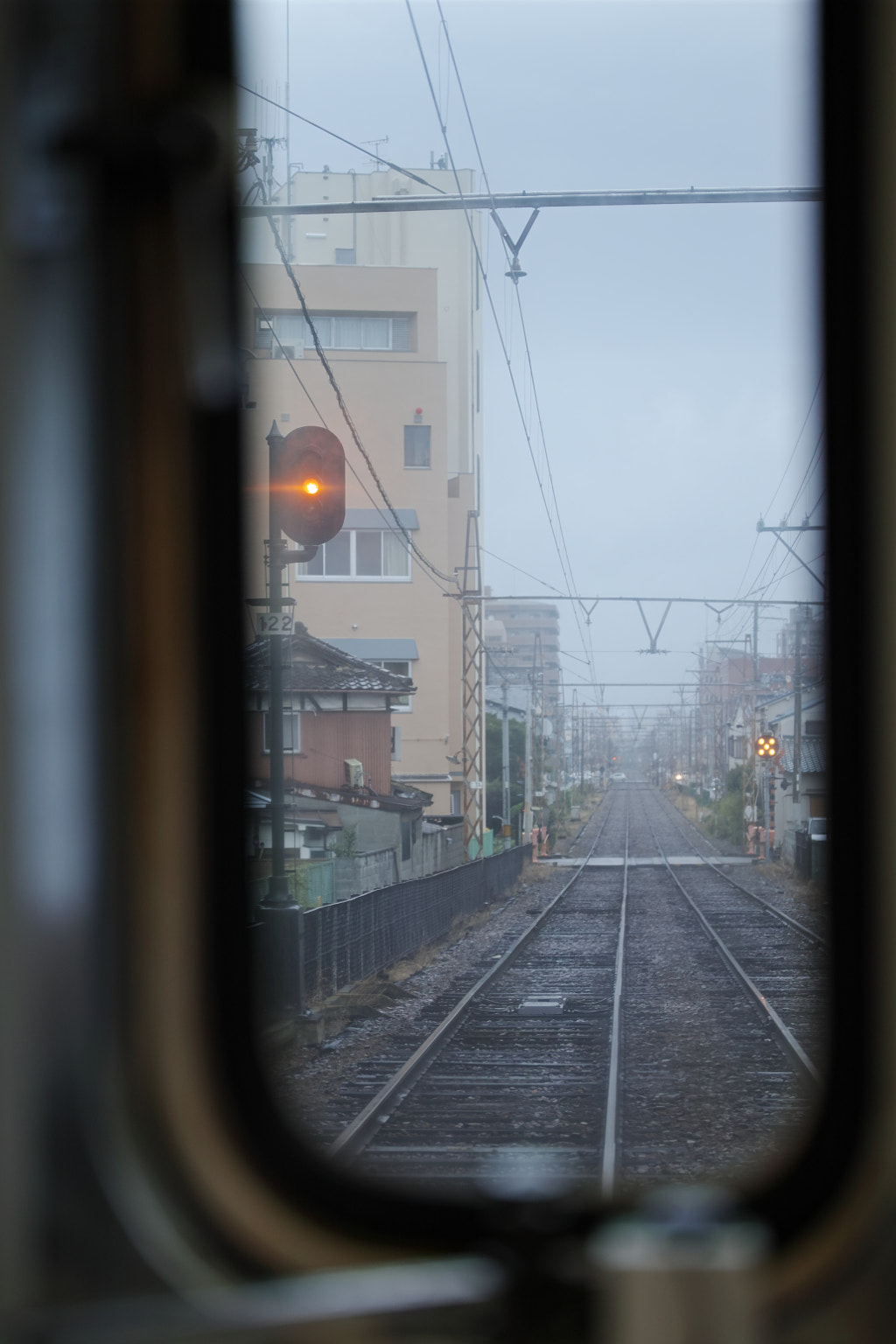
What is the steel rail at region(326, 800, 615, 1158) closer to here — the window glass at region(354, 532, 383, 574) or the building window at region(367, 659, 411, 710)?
the building window at region(367, 659, 411, 710)

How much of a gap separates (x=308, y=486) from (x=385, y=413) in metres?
9.69

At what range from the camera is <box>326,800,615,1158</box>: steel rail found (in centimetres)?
294

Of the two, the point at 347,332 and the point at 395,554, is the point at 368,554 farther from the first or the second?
the point at 347,332

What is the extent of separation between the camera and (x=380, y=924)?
8094mm

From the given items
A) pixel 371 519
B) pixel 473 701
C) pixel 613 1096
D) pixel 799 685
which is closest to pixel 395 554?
pixel 371 519

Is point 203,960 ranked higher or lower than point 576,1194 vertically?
higher

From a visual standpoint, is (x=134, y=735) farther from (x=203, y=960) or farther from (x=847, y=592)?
(x=847, y=592)

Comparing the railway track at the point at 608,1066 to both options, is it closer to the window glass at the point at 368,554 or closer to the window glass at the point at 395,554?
the window glass at the point at 368,554

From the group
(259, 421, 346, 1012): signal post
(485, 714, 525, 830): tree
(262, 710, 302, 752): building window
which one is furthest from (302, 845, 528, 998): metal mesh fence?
(485, 714, 525, 830): tree

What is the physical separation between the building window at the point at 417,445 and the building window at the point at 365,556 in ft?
12.7

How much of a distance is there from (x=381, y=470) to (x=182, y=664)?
9.90 meters

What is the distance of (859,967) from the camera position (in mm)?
1273

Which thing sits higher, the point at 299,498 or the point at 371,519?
the point at 371,519

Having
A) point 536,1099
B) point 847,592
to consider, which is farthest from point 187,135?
point 536,1099
